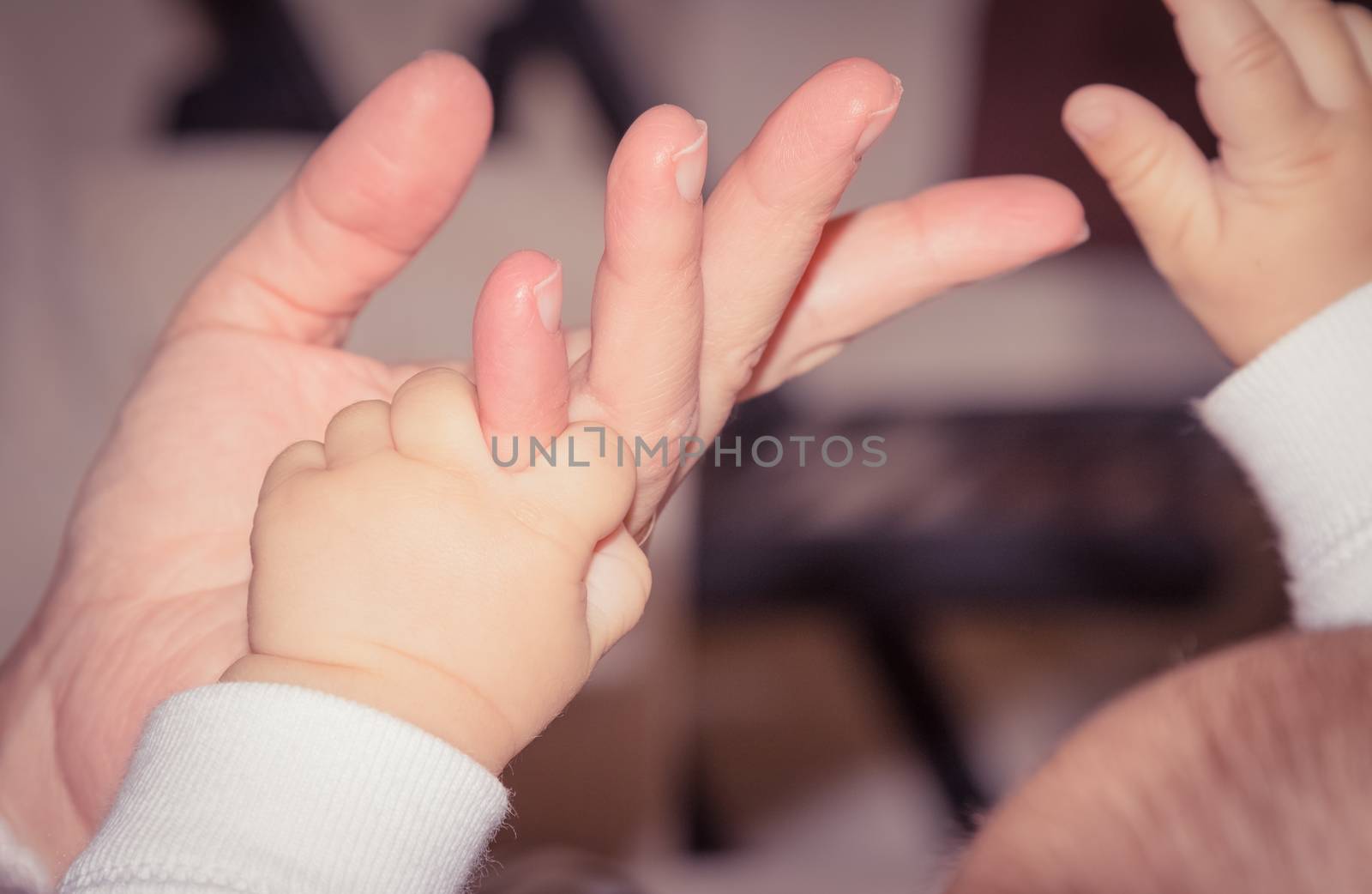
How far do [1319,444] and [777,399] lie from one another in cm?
74

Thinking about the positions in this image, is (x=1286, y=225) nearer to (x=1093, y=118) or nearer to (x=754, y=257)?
(x=1093, y=118)

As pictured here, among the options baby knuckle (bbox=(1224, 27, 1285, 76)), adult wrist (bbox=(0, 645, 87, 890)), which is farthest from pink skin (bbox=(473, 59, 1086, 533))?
adult wrist (bbox=(0, 645, 87, 890))

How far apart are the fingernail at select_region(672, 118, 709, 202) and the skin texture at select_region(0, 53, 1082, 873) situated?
37mm

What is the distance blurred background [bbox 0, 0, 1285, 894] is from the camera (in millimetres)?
1073

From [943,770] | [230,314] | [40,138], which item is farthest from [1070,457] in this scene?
[40,138]

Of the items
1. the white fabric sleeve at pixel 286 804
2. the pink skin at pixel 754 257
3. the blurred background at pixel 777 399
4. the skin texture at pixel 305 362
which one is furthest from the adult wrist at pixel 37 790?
the blurred background at pixel 777 399

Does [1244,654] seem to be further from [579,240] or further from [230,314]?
[579,240]

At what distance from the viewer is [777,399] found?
1199 millimetres

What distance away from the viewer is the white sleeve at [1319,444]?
1.54ft

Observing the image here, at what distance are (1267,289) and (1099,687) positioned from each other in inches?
31.0

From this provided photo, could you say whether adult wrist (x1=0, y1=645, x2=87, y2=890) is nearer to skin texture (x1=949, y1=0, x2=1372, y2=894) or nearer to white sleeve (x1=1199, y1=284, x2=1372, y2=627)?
skin texture (x1=949, y1=0, x2=1372, y2=894)

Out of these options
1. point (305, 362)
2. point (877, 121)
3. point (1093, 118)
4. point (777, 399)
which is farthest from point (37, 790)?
point (777, 399)

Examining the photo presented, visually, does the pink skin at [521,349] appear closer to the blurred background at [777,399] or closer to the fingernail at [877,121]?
the fingernail at [877,121]

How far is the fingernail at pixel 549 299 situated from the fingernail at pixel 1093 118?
287 millimetres
